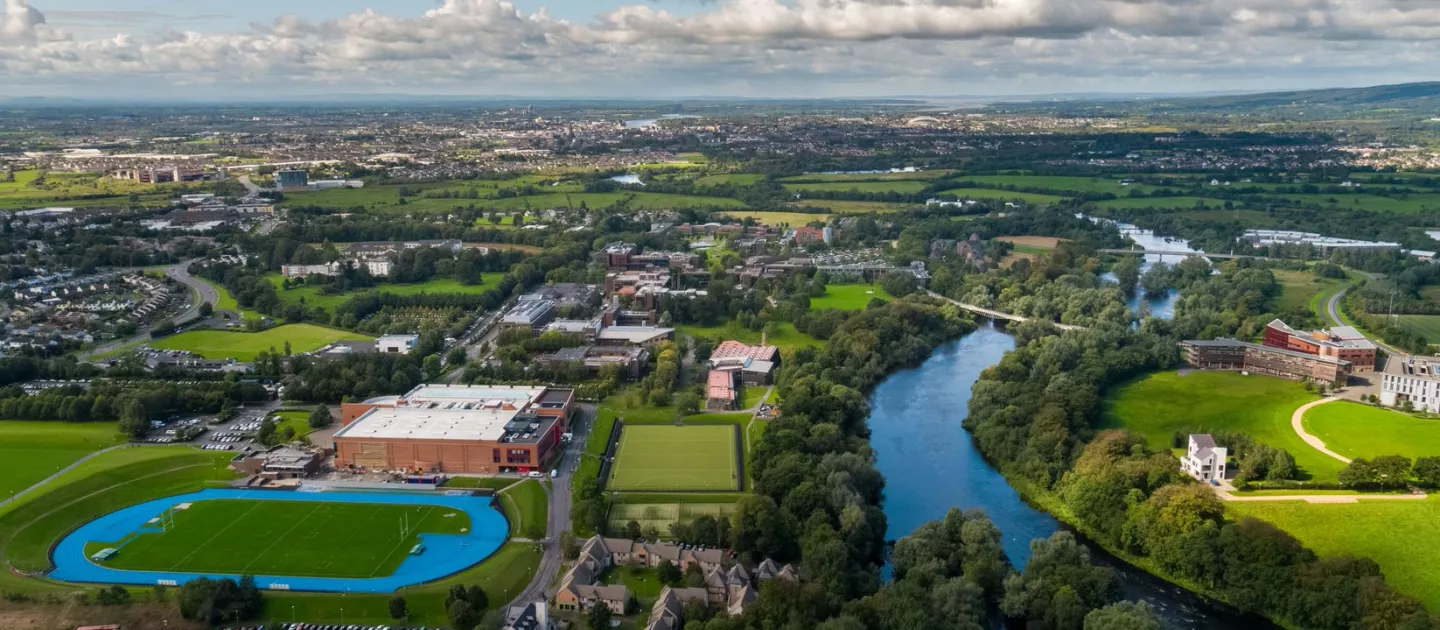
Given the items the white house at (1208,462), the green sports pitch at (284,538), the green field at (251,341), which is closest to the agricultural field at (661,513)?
the green sports pitch at (284,538)

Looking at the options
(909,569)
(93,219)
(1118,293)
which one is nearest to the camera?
(909,569)

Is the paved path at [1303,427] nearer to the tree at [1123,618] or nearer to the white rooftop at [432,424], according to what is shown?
the tree at [1123,618]

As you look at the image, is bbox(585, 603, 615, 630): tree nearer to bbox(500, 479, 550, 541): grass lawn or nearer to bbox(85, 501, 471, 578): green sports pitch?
bbox(500, 479, 550, 541): grass lawn

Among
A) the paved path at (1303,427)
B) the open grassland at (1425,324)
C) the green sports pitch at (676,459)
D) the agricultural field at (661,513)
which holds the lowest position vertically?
the agricultural field at (661,513)

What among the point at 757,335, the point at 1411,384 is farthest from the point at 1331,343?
the point at 757,335

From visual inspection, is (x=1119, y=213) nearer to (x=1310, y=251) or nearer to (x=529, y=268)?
(x=1310, y=251)

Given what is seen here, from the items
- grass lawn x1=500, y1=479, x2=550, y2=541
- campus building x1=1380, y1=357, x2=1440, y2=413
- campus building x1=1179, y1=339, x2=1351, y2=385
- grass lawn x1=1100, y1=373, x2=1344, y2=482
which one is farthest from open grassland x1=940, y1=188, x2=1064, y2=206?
grass lawn x1=500, y1=479, x2=550, y2=541

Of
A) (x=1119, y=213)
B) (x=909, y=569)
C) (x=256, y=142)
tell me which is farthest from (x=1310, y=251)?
(x=256, y=142)

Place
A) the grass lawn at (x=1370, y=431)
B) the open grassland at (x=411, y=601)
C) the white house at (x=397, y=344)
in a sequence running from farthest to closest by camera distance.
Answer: the white house at (x=397, y=344) < the grass lawn at (x=1370, y=431) < the open grassland at (x=411, y=601)
